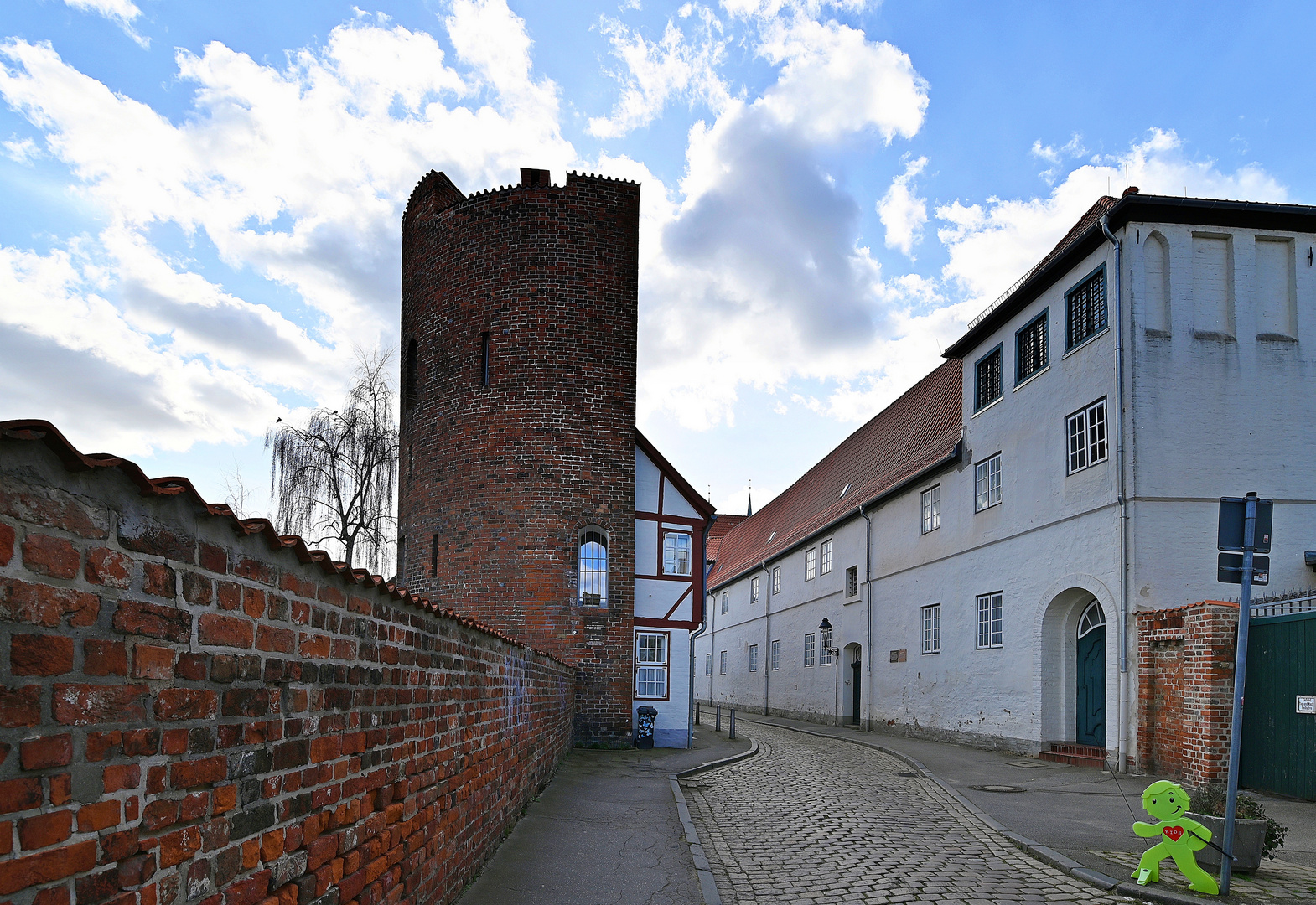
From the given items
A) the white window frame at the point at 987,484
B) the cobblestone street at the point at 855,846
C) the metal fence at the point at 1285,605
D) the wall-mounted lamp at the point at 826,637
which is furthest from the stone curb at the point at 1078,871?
the wall-mounted lamp at the point at 826,637

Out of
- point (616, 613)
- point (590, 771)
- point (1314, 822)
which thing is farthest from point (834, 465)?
point (1314, 822)

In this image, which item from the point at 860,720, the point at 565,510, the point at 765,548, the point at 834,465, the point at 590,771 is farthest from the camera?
the point at 765,548

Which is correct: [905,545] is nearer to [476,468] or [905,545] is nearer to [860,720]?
[860,720]

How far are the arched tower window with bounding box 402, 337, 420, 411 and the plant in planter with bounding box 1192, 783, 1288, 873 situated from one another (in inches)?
675

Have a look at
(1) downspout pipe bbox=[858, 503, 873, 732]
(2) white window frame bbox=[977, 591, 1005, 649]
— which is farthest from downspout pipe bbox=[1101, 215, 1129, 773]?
(1) downspout pipe bbox=[858, 503, 873, 732]

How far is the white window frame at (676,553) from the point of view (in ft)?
66.7

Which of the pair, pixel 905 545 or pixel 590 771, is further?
pixel 905 545

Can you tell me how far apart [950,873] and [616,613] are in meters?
11.5

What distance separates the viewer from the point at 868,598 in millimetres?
26688

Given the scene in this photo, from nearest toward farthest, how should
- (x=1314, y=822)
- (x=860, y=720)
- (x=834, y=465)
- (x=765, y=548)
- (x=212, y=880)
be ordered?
(x=212, y=880) → (x=1314, y=822) → (x=860, y=720) → (x=834, y=465) → (x=765, y=548)

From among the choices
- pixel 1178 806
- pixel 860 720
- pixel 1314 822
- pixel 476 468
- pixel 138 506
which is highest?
pixel 476 468

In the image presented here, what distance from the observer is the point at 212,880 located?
9.15ft

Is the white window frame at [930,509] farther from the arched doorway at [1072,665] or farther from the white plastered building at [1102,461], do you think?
the arched doorway at [1072,665]

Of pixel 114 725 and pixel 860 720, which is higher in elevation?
→ pixel 114 725
